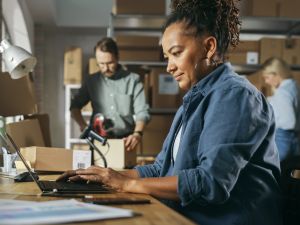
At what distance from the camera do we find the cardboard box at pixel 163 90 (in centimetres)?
453

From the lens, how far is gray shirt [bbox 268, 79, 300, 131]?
3914mm

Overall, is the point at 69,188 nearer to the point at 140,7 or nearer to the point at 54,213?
the point at 54,213

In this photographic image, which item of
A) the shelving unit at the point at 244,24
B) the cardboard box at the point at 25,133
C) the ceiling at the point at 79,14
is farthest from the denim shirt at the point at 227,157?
the ceiling at the point at 79,14

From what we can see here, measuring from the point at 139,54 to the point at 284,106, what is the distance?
1.45 meters

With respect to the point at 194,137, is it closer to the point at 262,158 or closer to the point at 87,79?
the point at 262,158

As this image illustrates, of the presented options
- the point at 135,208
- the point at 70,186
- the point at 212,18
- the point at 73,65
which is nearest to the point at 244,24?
the point at 73,65

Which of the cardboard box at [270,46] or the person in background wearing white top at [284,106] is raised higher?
the cardboard box at [270,46]

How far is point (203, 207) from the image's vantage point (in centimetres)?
120

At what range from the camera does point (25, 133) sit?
2.37 metres

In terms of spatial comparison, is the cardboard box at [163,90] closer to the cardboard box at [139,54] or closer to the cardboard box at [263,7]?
the cardboard box at [139,54]

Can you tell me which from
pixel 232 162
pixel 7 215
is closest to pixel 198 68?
pixel 232 162

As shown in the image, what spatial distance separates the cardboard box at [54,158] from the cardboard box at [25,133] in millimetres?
181

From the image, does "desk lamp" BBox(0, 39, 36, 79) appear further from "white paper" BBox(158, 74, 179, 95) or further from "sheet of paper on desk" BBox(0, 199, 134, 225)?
"white paper" BBox(158, 74, 179, 95)

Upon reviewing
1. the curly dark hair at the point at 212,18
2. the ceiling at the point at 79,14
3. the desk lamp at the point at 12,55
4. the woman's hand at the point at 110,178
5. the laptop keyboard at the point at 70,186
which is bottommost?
the laptop keyboard at the point at 70,186
